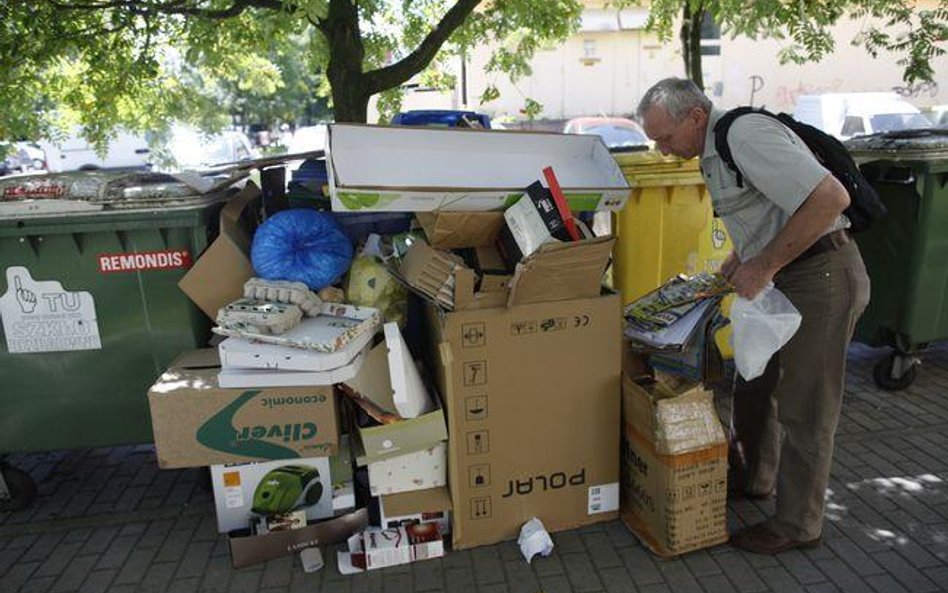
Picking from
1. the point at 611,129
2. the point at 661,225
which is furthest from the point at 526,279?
the point at 611,129

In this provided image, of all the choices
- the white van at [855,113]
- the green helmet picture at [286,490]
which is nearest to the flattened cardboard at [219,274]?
the green helmet picture at [286,490]

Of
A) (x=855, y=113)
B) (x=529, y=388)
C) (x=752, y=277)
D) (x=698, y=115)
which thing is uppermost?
(x=698, y=115)

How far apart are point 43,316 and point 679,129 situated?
2.80m

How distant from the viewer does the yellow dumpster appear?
3.70 m

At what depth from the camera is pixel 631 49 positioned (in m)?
21.5

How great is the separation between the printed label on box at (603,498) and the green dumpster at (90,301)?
1.90 meters

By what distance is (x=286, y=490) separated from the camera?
114 inches

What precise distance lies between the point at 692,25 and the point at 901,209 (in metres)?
2.18

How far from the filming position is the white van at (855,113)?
A: 1098 cm

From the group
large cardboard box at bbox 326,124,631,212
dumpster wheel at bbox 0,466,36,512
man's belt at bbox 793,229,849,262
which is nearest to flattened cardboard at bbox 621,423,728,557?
man's belt at bbox 793,229,849,262

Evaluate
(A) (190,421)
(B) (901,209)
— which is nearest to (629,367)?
(A) (190,421)

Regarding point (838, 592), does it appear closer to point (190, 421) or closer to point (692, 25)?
point (190, 421)

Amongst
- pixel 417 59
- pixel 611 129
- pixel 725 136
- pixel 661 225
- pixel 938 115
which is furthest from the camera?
pixel 611 129

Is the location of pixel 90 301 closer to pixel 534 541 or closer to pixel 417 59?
pixel 534 541
